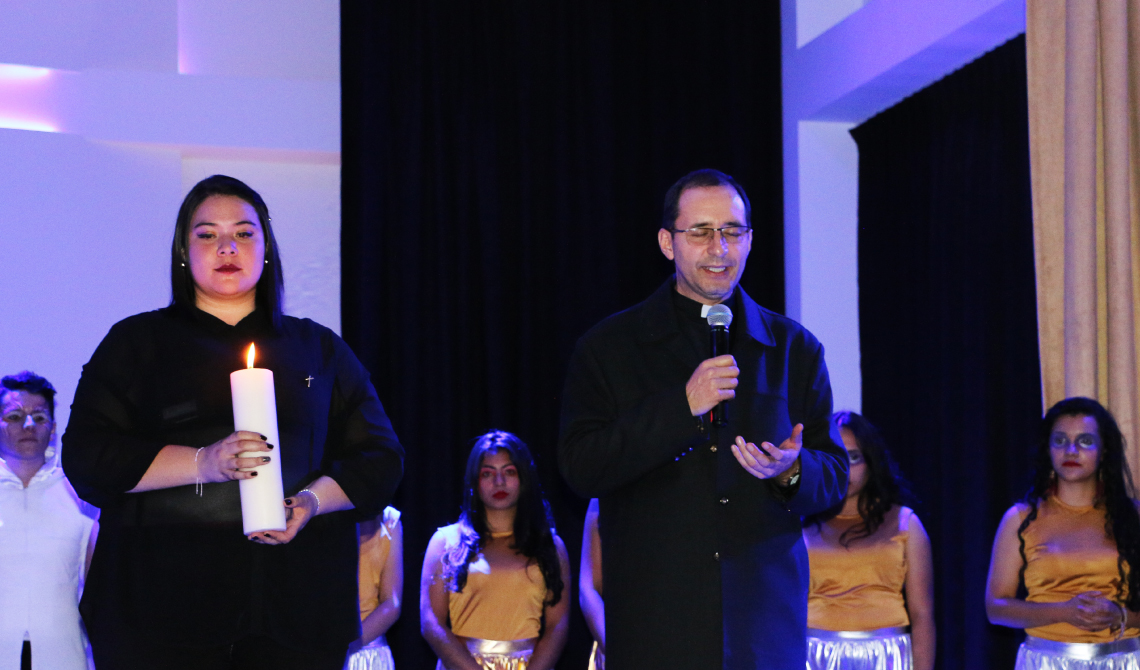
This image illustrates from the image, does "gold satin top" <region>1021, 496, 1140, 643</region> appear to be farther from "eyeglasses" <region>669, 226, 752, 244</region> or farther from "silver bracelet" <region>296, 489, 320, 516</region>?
"silver bracelet" <region>296, 489, 320, 516</region>

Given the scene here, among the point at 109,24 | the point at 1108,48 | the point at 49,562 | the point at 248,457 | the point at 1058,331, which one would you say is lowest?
the point at 49,562

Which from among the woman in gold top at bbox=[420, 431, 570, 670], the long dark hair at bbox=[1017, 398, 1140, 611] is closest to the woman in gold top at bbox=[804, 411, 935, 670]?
the long dark hair at bbox=[1017, 398, 1140, 611]

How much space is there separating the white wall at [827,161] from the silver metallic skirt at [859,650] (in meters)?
1.88

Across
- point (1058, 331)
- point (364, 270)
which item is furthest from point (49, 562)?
point (1058, 331)

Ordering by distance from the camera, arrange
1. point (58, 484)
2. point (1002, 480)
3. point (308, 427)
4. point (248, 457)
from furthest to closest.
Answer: point (1002, 480)
point (58, 484)
point (308, 427)
point (248, 457)

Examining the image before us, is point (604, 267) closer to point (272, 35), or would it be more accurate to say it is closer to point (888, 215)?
point (888, 215)

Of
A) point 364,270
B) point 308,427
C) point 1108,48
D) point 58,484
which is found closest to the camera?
point 308,427

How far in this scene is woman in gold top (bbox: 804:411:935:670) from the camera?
3.95m

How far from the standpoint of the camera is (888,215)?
550 cm

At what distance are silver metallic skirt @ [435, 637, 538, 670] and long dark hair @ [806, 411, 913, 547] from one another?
1.17m

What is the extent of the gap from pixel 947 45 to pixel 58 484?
381cm

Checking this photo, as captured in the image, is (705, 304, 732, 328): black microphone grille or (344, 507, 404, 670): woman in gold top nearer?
(705, 304, 732, 328): black microphone grille

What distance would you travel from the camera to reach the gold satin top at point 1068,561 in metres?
3.58

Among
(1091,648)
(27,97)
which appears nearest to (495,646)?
(1091,648)
